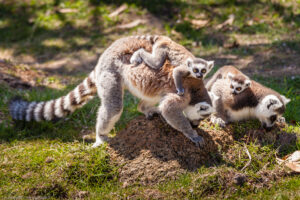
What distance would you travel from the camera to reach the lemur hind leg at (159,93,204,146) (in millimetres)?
4714

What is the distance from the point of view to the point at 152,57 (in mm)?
5113

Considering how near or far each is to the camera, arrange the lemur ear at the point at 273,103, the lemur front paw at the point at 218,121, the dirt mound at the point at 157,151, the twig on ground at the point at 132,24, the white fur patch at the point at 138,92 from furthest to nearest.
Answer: the twig on ground at the point at 132,24
the lemur front paw at the point at 218,121
the white fur patch at the point at 138,92
the lemur ear at the point at 273,103
the dirt mound at the point at 157,151

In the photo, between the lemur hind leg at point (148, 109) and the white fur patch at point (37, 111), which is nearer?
the lemur hind leg at point (148, 109)

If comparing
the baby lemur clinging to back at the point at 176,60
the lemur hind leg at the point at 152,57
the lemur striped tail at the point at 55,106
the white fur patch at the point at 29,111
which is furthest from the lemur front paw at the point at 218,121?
the white fur patch at the point at 29,111

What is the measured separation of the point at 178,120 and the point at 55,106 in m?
2.31

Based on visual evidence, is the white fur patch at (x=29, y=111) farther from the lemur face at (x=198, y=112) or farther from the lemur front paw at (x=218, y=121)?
the lemur front paw at (x=218, y=121)

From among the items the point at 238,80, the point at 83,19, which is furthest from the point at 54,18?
the point at 238,80

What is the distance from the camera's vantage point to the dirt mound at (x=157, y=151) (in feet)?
15.1

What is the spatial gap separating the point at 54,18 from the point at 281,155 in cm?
947

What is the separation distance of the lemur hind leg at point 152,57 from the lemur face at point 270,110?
1787 millimetres

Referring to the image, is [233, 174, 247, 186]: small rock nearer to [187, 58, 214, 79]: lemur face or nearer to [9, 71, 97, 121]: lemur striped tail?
[187, 58, 214, 79]: lemur face

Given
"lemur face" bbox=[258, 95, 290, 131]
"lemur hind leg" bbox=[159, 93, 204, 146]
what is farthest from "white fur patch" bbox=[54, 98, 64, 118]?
"lemur face" bbox=[258, 95, 290, 131]

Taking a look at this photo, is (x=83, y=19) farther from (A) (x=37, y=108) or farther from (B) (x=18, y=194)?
(B) (x=18, y=194)

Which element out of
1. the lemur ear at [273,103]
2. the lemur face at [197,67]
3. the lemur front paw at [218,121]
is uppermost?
the lemur face at [197,67]
